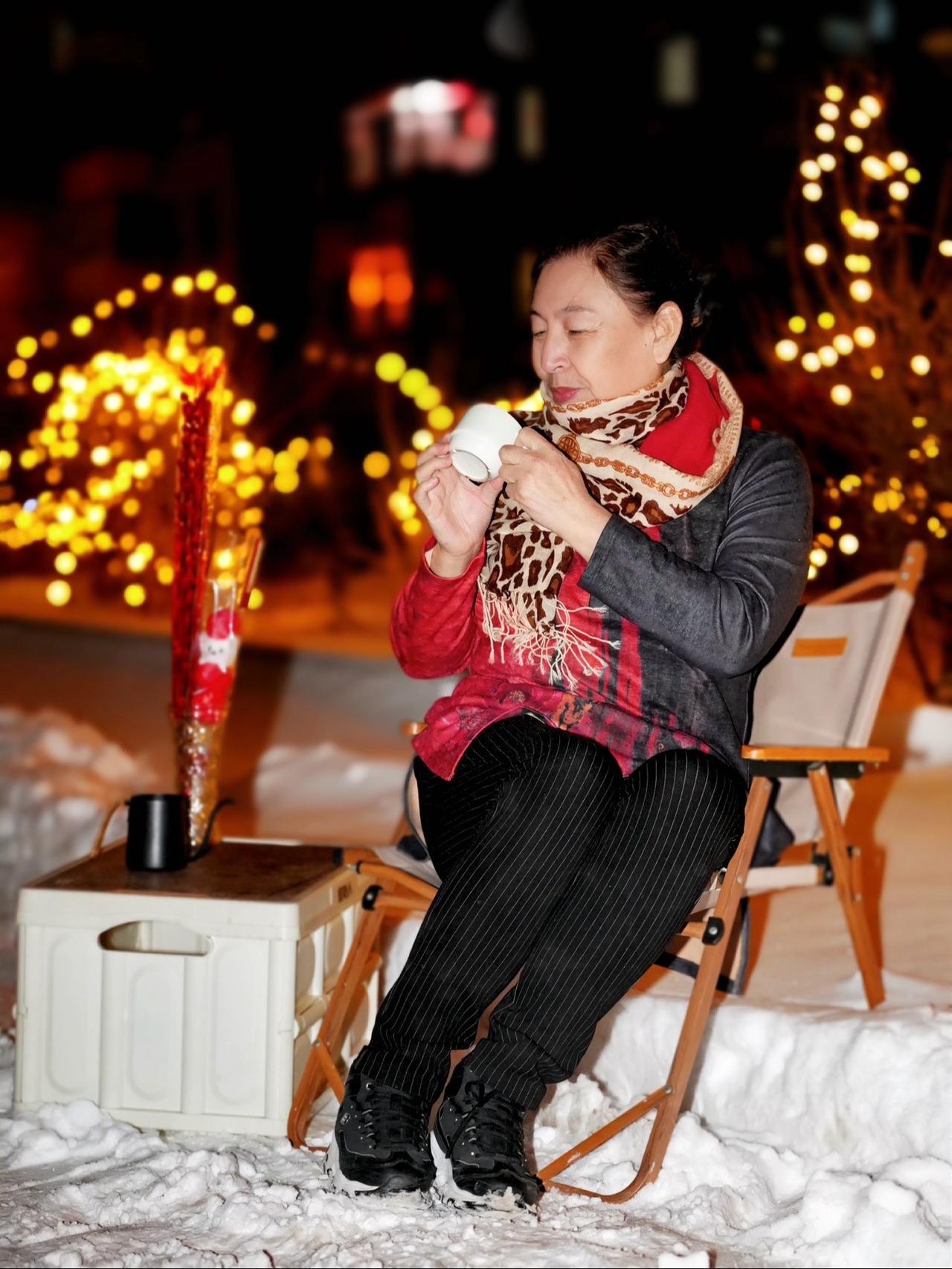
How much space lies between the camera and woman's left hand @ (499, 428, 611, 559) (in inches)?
82.7

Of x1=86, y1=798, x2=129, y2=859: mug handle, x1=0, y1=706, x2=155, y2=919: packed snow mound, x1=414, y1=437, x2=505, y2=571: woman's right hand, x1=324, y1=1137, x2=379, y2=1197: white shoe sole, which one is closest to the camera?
x1=324, y1=1137, x2=379, y2=1197: white shoe sole

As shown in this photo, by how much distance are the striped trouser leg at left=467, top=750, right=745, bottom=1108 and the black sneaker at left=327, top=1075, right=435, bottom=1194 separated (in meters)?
0.12

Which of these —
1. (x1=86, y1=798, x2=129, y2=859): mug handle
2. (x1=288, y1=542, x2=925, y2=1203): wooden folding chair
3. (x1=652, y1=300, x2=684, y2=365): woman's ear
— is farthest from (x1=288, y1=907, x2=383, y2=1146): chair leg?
(x1=652, y1=300, x2=684, y2=365): woman's ear

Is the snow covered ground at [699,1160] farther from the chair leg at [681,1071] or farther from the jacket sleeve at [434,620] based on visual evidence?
Answer: the jacket sleeve at [434,620]

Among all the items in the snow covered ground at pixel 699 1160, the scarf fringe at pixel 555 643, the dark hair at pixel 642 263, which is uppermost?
the dark hair at pixel 642 263

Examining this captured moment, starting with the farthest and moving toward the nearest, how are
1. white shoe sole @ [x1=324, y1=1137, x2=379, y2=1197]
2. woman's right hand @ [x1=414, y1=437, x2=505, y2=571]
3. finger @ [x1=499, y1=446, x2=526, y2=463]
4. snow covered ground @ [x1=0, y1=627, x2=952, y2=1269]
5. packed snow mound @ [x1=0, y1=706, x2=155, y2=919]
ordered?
packed snow mound @ [x1=0, y1=706, x2=155, y2=919], woman's right hand @ [x1=414, y1=437, x2=505, y2=571], finger @ [x1=499, y1=446, x2=526, y2=463], white shoe sole @ [x1=324, y1=1137, x2=379, y2=1197], snow covered ground @ [x1=0, y1=627, x2=952, y2=1269]

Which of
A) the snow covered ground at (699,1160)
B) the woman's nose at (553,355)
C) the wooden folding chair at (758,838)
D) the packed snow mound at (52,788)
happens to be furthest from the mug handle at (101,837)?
the woman's nose at (553,355)

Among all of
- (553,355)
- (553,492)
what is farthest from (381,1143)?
(553,355)

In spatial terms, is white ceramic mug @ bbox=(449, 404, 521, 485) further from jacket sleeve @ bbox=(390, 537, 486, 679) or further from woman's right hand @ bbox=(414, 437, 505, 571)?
jacket sleeve @ bbox=(390, 537, 486, 679)

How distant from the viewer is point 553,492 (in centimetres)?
210

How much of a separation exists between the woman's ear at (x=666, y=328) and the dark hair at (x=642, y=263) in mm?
11

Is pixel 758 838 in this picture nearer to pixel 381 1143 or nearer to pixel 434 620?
pixel 434 620

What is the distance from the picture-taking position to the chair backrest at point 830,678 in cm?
287

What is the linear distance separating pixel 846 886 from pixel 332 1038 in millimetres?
999
